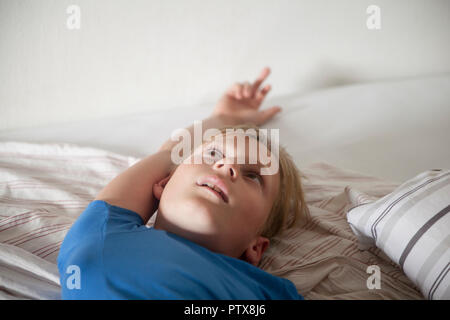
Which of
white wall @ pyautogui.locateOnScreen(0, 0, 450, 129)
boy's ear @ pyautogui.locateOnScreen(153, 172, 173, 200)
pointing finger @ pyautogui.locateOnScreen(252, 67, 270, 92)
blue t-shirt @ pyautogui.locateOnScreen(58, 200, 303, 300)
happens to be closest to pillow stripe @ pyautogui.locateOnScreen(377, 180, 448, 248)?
blue t-shirt @ pyautogui.locateOnScreen(58, 200, 303, 300)

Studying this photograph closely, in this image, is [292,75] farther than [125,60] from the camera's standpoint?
Yes

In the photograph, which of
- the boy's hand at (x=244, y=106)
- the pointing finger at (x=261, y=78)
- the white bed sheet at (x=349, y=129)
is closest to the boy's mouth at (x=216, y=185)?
the white bed sheet at (x=349, y=129)

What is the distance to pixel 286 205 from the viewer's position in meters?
0.95

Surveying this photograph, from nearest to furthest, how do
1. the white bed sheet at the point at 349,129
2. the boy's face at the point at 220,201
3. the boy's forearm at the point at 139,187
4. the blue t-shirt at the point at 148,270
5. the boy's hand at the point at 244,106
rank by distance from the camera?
the blue t-shirt at the point at 148,270 < the boy's face at the point at 220,201 < the boy's forearm at the point at 139,187 < the white bed sheet at the point at 349,129 < the boy's hand at the point at 244,106

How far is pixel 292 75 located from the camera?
1760mm

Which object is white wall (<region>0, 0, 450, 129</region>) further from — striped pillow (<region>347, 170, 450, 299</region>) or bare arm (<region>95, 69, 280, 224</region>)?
striped pillow (<region>347, 170, 450, 299</region>)

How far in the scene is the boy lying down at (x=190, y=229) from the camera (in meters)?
0.63

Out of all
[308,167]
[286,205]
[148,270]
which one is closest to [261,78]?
[308,167]

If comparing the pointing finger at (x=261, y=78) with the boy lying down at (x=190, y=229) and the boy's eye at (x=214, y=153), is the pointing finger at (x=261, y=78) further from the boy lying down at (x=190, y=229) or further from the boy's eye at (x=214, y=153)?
the boy's eye at (x=214, y=153)

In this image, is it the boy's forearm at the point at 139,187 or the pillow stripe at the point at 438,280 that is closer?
the pillow stripe at the point at 438,280

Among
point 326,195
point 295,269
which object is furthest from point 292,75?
point 295,269

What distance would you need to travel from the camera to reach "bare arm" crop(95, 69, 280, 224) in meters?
0.86
